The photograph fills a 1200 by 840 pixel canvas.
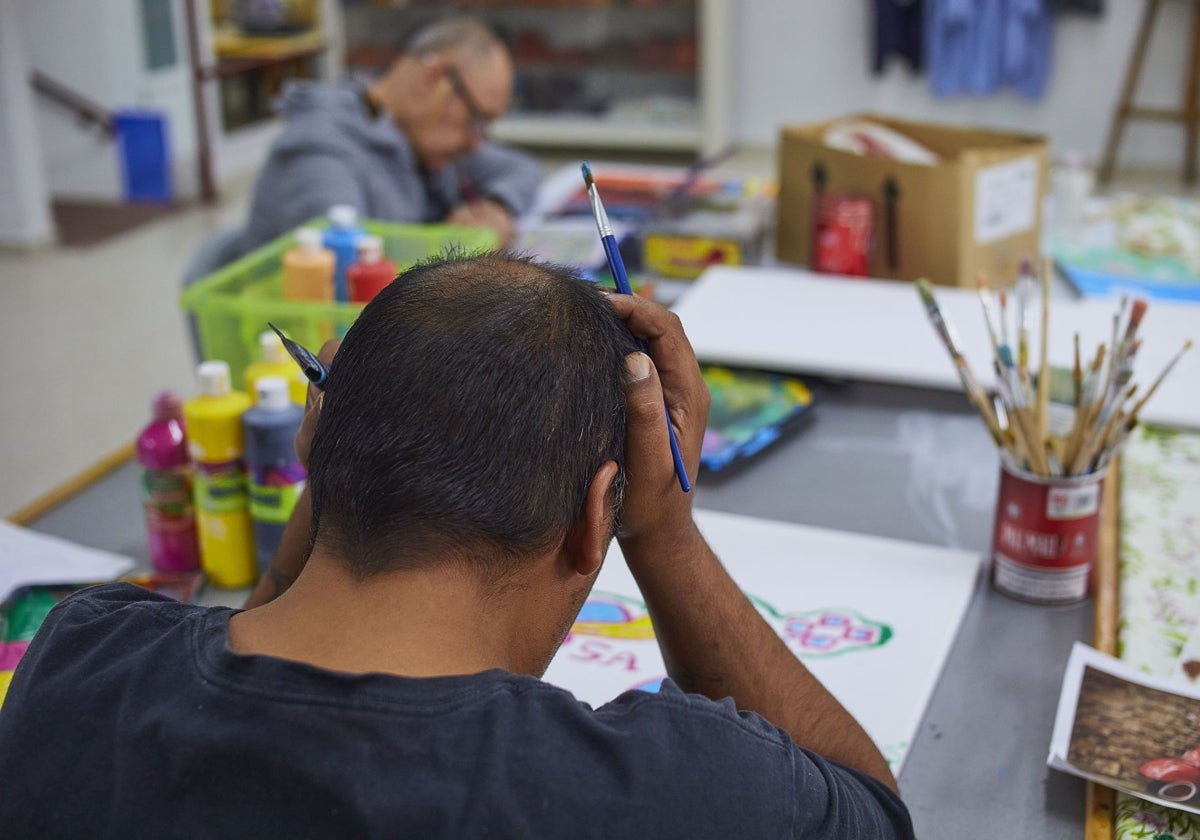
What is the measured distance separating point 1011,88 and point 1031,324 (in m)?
4.45

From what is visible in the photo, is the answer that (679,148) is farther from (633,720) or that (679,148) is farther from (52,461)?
(633,720)

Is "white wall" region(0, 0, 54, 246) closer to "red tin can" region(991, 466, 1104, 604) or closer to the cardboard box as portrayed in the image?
the cardboard box

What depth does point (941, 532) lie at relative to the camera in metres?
1.36

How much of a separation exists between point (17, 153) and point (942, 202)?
12.7ft

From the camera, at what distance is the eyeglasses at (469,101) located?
252cm

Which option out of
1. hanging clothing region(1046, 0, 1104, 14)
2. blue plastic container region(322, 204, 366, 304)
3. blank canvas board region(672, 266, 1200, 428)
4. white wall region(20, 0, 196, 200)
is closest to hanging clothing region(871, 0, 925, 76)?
hanging clothing region(1046, 0, 1104, 14)

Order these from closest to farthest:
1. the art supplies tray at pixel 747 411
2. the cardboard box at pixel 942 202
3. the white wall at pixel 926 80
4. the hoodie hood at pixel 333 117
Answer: the art supplies tray at pixel 747 411 → the cardboard box at pixel 942 202 → the hoodie hood at pixel 333 117 → the white wall at pixel 926 80

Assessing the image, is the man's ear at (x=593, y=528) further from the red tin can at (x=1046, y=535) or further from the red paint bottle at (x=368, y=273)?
the red paint bottle at (x=368, y=273)

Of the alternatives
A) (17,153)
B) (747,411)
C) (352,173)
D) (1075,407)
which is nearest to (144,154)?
(17,153)

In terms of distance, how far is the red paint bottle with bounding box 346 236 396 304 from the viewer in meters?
1.57

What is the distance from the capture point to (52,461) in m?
3.11

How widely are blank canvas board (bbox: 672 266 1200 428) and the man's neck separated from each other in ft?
3.44

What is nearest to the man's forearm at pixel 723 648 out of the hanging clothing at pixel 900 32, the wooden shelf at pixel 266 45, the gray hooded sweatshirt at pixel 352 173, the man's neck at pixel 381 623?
the man's neck at pixel 381 623

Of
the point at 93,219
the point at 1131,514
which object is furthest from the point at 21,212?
the point at 1131,514
